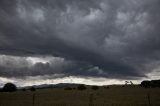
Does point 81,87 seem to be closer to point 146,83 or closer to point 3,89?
point 3,89

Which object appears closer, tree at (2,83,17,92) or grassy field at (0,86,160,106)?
grassy field at (0,86,160,106)

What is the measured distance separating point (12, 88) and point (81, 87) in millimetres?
30857

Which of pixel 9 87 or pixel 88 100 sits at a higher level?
pixel 9 87

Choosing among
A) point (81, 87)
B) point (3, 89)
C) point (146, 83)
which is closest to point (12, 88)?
point (3, 89)

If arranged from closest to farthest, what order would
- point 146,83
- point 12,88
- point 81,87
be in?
point 81,87, point 12,88, point 146,83

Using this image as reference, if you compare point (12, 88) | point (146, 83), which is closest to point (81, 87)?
point (12, 88)

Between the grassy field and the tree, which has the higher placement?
the tree

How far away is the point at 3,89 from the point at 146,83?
232ft

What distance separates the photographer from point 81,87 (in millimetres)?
103000

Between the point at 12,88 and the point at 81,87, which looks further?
the point at 12,88

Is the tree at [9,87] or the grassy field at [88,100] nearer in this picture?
the grassy field at [88,100]

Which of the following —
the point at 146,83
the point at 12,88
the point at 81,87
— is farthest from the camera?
the point at 146,83

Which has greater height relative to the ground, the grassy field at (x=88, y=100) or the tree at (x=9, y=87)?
the tree at (x=9, y=87)

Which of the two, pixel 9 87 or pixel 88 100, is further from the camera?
pixel 9 87
